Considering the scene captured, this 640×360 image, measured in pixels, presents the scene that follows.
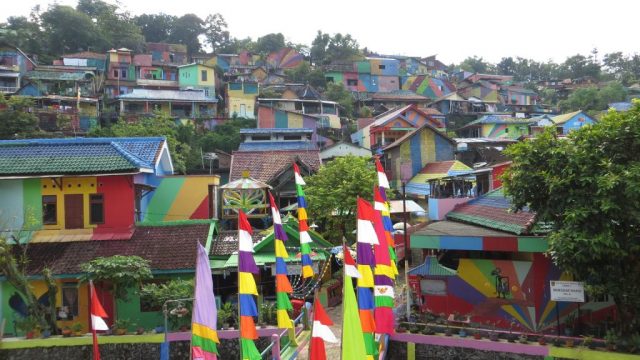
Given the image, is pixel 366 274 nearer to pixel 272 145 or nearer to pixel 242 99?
pixel 272 145

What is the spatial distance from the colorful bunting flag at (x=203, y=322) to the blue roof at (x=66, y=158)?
31.8 ft

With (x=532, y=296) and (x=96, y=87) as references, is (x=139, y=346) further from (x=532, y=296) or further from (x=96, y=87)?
(x=96, y=87)

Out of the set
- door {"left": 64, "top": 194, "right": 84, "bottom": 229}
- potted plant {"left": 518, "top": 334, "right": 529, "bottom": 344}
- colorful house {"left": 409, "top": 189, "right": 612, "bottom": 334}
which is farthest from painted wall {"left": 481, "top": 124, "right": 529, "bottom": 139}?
door {"left": 64, "top": 194, "right": 84, "bottom": 229}

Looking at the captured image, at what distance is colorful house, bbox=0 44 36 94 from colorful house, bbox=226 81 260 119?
20339mm

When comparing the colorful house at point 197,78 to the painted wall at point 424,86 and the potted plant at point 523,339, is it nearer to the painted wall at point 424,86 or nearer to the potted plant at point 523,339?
the painted wall at point 424,86

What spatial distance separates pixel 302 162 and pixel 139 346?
17.9 meters

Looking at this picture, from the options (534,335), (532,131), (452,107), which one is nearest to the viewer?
(534,335)

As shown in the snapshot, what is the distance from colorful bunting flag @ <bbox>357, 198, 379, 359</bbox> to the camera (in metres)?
10.4

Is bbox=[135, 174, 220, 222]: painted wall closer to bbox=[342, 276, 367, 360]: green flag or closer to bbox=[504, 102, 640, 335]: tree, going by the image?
bbox=[504, 102, 640, 335]: tree

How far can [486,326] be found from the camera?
15.7 m

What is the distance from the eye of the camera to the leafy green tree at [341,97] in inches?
2325

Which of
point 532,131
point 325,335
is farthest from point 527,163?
point 532,131

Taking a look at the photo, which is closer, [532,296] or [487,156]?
[532,296]

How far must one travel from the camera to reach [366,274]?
10852 millimetres
